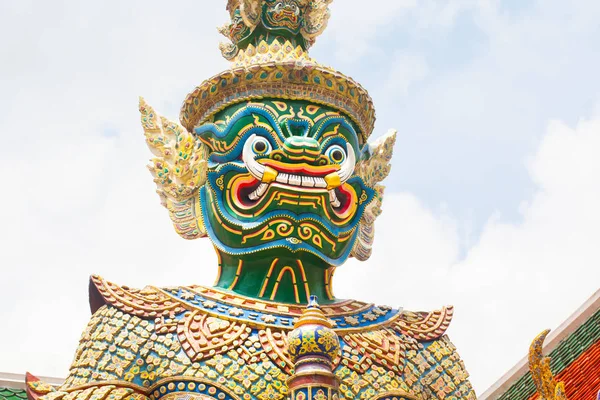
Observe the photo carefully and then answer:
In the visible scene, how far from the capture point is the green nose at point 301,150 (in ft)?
25.7

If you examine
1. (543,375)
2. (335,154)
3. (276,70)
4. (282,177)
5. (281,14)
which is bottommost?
(543,375)

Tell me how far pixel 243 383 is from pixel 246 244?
1.01m

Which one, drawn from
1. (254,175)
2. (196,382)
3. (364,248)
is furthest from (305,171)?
(196,382)

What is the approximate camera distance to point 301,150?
25.7ft

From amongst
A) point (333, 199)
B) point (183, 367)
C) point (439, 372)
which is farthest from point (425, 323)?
point (183, 367)

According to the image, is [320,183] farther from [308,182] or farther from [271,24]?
[271,24]

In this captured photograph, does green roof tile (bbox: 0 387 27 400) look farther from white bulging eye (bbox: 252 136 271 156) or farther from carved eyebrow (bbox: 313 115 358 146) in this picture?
carved eyebrow (bbox: 313 115 358 146)

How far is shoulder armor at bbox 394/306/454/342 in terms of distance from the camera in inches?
318

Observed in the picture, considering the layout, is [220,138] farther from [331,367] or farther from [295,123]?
[331,367]

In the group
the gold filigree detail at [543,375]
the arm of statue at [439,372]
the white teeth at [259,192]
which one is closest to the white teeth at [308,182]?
the white teeth at [259,192]

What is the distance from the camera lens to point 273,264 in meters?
7.99

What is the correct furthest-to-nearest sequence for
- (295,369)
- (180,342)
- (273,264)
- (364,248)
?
(364,248)
(273,264)
(180,342)
(295,369)

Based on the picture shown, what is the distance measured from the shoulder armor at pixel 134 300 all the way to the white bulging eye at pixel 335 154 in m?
1.36

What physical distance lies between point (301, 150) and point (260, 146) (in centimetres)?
28
